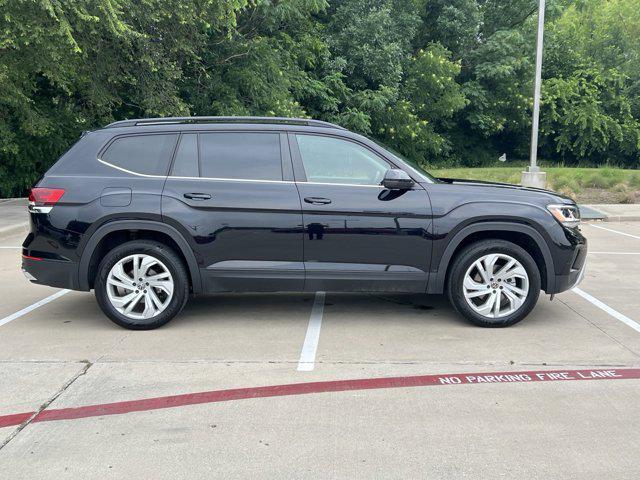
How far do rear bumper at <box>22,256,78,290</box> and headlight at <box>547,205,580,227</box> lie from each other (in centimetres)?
430

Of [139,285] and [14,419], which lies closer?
[14,419]

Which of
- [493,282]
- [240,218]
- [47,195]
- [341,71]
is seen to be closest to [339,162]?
[240,218]

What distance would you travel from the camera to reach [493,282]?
555cm

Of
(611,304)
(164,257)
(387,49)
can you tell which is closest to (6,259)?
(164,257)

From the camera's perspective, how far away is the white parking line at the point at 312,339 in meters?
4.69

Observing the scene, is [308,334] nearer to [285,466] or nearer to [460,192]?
[460,192]

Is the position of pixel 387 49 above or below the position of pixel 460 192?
above

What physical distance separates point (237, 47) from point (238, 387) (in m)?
16.6

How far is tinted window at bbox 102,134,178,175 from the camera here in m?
5.59

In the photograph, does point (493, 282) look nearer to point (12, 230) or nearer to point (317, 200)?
point (317, 200)

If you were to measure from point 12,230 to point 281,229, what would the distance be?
28.0ft

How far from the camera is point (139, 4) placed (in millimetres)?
14562

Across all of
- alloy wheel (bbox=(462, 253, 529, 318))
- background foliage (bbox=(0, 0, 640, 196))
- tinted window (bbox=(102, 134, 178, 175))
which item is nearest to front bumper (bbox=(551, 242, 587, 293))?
alloy wheel (bbox=(462, 253, 529, 318))

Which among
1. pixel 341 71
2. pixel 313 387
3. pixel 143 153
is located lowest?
pixel 313 387
